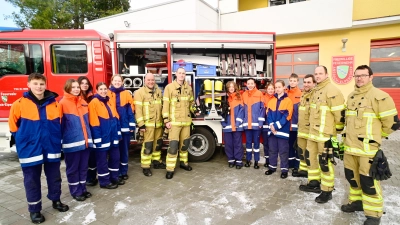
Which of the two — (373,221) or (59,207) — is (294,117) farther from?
(59,207)

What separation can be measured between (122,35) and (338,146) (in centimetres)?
416

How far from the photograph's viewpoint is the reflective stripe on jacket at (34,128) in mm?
2766

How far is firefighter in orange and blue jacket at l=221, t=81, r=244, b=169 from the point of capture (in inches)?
185

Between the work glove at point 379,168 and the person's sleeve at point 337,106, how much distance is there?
0.62 meters

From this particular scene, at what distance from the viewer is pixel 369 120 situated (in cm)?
278

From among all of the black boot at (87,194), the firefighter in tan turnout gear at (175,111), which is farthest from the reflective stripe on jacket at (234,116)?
the black boot at (87,194)

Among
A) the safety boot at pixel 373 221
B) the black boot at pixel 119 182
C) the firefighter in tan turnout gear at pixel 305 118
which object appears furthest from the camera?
the black boot at pixel 119 182

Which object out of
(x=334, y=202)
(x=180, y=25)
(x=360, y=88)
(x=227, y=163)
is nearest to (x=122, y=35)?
(x=227, y=163)

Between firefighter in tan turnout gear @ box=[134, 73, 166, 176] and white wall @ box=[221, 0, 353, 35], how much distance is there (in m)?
7.45

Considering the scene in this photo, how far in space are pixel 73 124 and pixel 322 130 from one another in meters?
3.37

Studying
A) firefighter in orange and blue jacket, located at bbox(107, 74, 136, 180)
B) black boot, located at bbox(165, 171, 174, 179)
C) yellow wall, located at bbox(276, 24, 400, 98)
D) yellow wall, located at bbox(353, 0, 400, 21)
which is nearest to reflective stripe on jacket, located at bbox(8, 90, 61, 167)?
firefighter in orange and blue jacket, located at bbox(107, 74, 136, 180)

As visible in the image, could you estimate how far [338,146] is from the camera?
3.24 m

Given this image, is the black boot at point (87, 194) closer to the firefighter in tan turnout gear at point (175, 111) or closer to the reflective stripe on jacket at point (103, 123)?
the reflective stripe on jacket at point (103, 123)

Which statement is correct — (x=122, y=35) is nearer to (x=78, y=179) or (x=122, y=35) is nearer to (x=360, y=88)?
(x=78, y=179)
